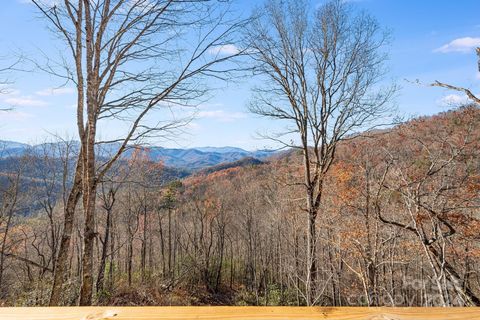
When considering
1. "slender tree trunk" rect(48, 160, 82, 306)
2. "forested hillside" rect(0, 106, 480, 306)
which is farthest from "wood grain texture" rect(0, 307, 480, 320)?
"forested hillside" rect(0, 106, 480, 306)

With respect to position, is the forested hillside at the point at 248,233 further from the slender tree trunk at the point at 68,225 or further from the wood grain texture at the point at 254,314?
the wood grain texture at the point at 254,314

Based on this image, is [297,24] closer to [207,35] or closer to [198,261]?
[207,35]

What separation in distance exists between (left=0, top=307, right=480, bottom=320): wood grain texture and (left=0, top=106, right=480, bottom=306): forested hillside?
4017 mm

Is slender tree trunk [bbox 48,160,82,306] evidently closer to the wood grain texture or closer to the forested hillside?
the forested hillside

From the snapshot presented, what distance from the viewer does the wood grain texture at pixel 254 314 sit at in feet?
3.06

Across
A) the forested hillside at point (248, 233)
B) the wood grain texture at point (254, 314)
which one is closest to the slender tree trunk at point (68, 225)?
the forested hillside at point (248, 233)

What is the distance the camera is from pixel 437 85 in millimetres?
4770

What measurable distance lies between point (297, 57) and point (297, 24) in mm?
792

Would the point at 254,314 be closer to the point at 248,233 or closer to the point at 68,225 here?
the point at 68,225

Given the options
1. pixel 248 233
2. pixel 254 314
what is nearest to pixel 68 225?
pixel 254 314

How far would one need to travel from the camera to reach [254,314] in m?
0.94

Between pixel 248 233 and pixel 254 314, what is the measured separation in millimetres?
27330

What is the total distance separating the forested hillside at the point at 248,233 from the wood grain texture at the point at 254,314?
402cm

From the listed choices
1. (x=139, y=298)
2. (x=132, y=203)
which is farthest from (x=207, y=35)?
(x=132, y=203)
